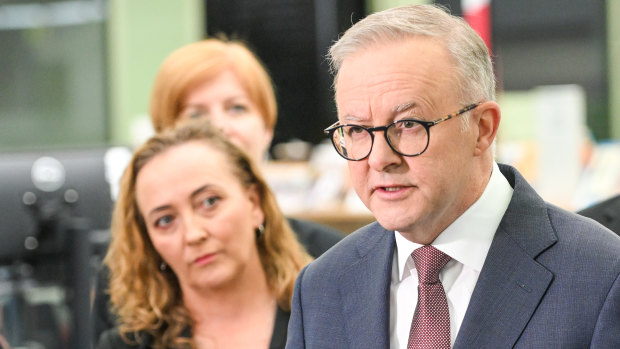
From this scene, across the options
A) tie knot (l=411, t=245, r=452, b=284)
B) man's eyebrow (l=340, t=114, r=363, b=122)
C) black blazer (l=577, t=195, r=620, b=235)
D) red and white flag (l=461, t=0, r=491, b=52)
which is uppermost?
red and white flag (l=461, t=0, r=491, b=52)

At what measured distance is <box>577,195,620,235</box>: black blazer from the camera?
188 centimetres

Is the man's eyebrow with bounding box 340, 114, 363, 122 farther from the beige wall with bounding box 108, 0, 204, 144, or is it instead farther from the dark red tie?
the beige wall with bounding box 108, 0, 204, 144

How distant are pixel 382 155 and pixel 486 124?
0.20 meters

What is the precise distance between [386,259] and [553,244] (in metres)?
0.27

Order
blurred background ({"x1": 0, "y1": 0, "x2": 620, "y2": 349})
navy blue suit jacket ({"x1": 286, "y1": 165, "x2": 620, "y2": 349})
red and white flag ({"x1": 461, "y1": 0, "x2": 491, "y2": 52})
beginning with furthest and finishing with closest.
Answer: red and white flag ({"x1": 461, "y1": 0, "x2": 491, "y2": 52}) → blurred background ({"x1": 0, "y1": 0, "x2": 620, "y2": 349}) → navy blue suit jacket ({"x1": 286, "y1": 165, "x2": 620, "y2": 349})

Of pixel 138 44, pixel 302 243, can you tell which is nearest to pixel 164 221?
pixel 302 243

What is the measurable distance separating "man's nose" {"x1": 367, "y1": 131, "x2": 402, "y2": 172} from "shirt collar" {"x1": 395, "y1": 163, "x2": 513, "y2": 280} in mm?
164

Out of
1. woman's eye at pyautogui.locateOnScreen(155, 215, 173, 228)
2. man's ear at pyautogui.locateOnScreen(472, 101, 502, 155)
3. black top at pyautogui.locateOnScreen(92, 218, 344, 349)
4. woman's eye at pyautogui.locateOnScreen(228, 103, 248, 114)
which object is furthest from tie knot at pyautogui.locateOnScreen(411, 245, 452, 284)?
woman's eye at pyautogui.locateOnScreen(228, 103, 248, 114)

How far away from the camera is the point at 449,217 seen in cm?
140

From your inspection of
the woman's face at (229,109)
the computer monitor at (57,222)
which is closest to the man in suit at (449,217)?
the woman's face at (229,109)

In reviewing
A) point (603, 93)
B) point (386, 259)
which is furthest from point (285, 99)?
point (386, 259)

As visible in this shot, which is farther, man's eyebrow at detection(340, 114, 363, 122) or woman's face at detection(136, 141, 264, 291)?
woman's face at detection(136, 141, 264, 291)

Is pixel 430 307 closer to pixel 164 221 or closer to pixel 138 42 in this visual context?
pixel 164 221

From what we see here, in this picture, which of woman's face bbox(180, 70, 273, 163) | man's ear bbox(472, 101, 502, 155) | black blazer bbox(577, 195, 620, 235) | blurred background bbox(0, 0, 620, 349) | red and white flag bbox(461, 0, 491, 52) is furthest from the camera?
red and white flag bbox(461, 0, 491, 52)
